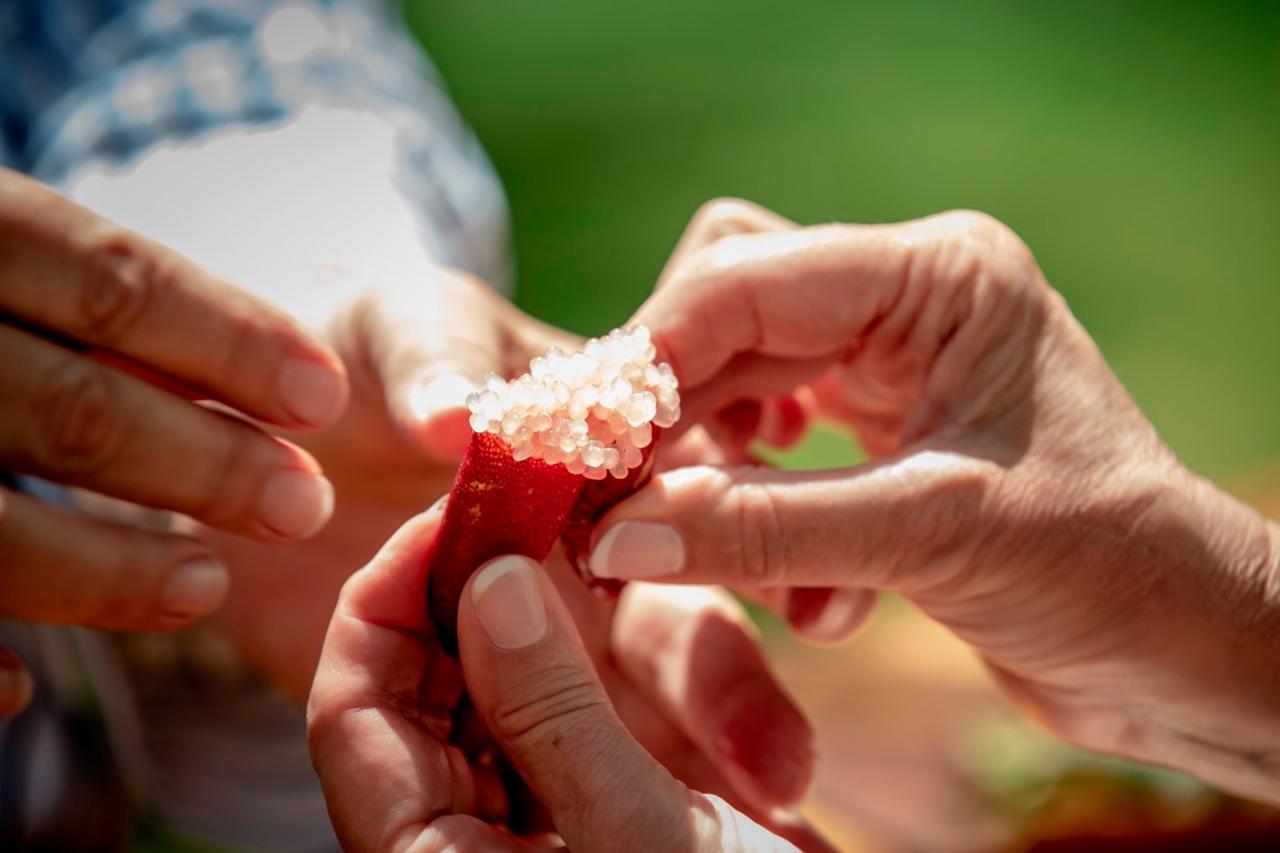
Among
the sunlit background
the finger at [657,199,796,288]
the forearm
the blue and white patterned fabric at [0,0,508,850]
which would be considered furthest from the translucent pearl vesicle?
the sunlit background

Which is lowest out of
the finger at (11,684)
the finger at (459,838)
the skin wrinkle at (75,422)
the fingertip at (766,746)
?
the fingertip at (766,746)

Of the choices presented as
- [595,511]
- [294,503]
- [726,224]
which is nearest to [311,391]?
[294,503]

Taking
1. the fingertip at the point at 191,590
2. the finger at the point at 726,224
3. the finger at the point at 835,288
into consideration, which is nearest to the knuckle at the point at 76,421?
the fingertip at the point at 191,590

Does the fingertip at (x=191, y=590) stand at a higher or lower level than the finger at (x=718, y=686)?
higher

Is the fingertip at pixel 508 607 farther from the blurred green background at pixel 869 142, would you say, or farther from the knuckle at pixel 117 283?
the blurred green background at pixel 869 142

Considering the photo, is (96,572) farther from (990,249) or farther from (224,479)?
(990,249)

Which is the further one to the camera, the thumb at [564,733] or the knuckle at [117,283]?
the knuckle at [117,283]
